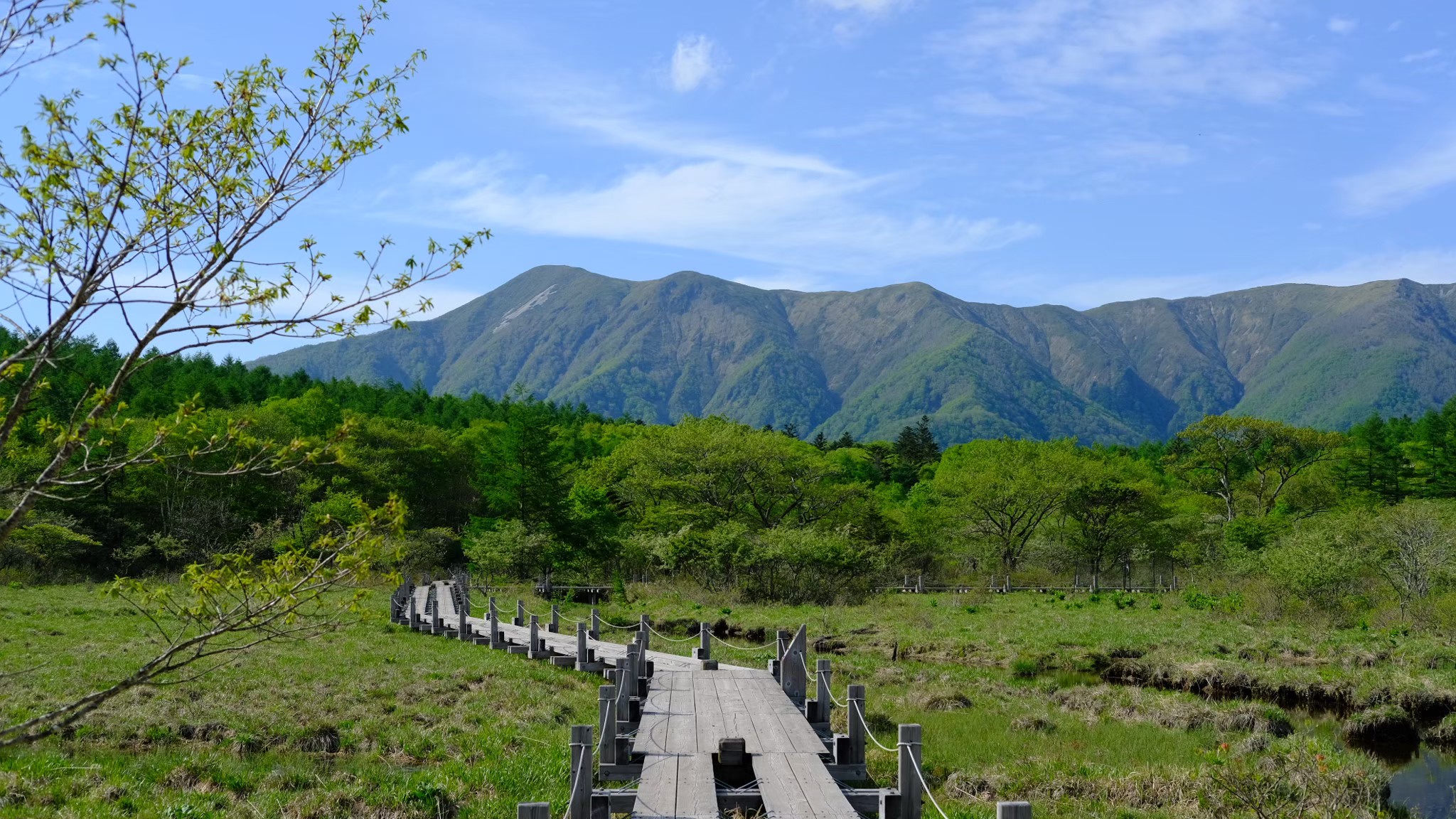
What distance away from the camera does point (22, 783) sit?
1011 cm

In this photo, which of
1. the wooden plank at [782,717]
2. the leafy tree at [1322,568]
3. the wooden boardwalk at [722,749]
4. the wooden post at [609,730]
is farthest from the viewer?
the leafy tree at [1322,568]

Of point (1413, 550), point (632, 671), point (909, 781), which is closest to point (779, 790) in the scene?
point (909, 781)

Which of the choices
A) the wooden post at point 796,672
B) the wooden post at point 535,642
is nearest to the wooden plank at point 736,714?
the wooden post at point 796,672

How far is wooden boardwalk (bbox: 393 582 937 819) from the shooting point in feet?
26.0

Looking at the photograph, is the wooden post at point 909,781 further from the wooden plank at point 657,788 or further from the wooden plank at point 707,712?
the wooden plank at point 707,712

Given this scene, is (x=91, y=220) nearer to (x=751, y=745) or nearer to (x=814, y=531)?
(x=751, y=745)

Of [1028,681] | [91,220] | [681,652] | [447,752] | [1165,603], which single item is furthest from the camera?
[1165,603]

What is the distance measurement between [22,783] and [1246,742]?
1595 centimetres

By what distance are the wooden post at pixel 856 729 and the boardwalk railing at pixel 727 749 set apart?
0.6 inches

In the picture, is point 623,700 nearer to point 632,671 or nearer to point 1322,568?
point 632,671

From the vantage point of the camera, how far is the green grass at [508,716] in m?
10.7

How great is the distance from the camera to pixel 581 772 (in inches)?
295

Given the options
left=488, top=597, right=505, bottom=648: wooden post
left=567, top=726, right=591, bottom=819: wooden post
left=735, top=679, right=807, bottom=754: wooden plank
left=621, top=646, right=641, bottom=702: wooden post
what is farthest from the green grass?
A: left=567, top=726, right=591, bottom=819: wooden post

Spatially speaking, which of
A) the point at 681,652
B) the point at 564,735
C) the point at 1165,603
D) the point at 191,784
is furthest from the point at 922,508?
the point at 191,784
